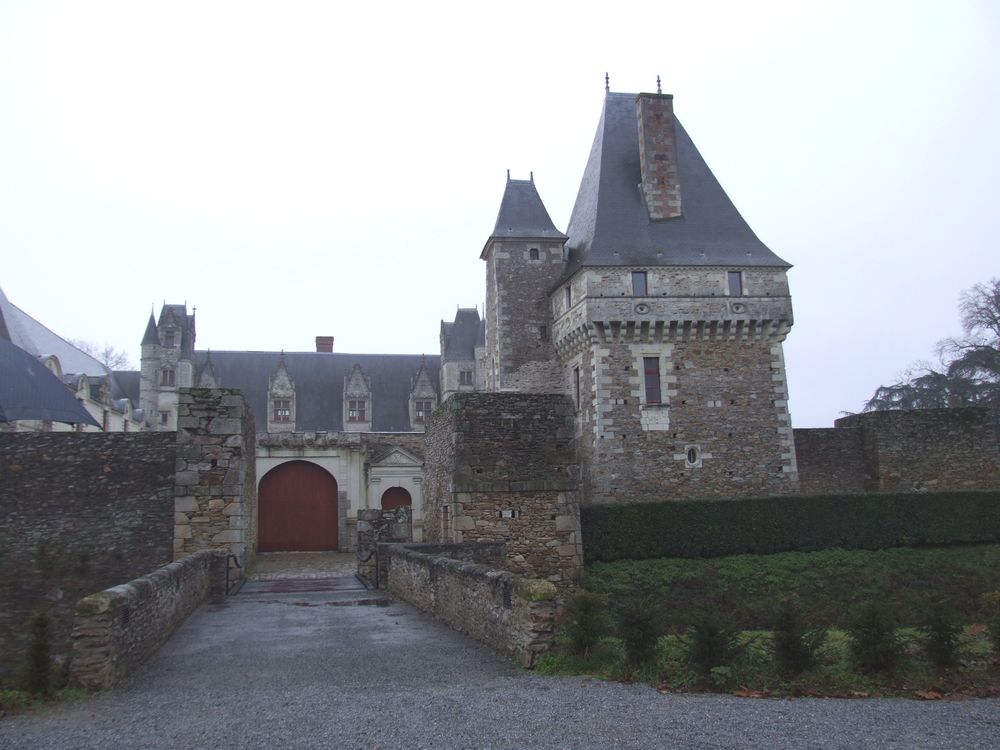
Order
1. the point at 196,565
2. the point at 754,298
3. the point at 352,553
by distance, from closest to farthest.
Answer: the point at 196,565, the point at 352,553, the point at 754,298

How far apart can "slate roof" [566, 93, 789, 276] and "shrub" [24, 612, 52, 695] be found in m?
17.9

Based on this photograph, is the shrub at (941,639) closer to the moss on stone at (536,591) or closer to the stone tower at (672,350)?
the moss on stone at (536,591)

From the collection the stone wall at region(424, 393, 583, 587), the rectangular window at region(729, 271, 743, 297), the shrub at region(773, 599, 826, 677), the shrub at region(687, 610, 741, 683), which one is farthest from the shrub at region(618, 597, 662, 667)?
the rectangular window at region(729, 271, 743, 297)

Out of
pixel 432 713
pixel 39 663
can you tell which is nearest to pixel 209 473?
pixel 39 663

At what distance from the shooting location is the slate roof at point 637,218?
23.0 meters

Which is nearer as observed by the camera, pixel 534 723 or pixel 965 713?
pixel 534 723

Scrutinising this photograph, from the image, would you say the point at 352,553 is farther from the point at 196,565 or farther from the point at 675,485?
the point at 196,565

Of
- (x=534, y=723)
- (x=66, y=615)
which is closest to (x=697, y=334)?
(x=66, y=615)

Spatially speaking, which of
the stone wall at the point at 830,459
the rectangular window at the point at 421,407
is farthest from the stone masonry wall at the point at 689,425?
the rectangular window at the point at 421,407

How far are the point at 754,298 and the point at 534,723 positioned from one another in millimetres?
19246

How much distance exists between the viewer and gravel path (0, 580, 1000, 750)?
4.94 metres

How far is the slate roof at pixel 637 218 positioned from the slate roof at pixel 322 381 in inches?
767

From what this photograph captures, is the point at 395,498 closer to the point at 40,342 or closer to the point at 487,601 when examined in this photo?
the point at 487,601

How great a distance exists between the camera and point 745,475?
22031 mm
